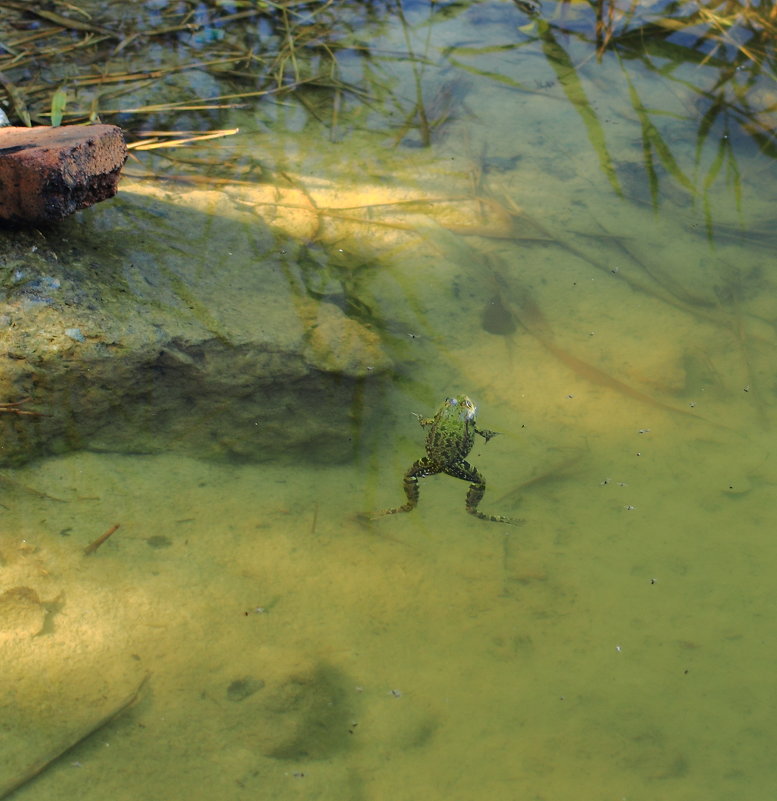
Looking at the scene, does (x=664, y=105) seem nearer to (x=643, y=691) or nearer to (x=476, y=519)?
(x=476, y=519)

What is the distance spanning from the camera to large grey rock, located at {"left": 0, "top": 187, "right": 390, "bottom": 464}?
3.16 metres

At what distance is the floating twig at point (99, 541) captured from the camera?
2860mm

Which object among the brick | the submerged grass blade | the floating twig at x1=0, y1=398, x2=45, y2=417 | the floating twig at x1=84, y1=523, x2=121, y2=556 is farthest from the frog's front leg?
the submerged grass blade

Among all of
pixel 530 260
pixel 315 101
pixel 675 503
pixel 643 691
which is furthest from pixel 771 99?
pixel 643 691

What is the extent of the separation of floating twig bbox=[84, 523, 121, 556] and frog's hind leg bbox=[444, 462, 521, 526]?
1.31m

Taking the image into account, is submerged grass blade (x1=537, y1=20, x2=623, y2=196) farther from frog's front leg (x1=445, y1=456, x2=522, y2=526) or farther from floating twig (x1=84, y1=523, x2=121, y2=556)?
floating twig (x1=84, y1=523, x2=121, y2=556)

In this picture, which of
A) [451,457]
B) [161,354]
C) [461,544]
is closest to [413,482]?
[451,457]

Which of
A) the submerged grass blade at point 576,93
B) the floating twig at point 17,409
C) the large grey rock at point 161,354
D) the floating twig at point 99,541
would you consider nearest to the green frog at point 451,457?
the large grey rock at point 161,354

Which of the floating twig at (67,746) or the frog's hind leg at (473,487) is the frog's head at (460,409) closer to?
the frog's hind leg at (473,487)

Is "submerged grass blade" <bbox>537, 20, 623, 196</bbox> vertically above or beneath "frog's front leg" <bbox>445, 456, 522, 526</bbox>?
above

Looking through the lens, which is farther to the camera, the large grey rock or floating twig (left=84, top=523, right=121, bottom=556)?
the large grey rock

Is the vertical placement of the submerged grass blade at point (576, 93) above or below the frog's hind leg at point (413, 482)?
above

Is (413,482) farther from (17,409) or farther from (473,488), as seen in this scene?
(17,409)

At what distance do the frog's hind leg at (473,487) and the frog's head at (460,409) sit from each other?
0.64 ft
